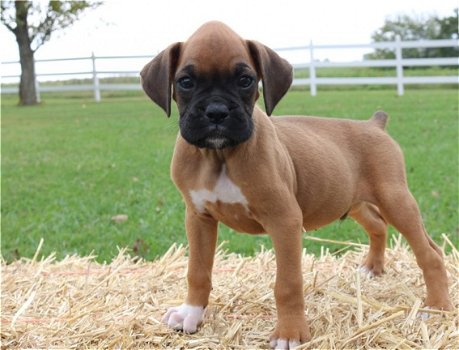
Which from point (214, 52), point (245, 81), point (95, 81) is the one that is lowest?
point (95, 81)

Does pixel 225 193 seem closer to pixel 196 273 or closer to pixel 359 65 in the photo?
pixel 196 273

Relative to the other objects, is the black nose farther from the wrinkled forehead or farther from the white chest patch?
A: the white chest patch

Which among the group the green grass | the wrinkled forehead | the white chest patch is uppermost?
the wrinkled forehead

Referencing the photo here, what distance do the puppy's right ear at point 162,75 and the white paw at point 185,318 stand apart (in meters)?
1.37

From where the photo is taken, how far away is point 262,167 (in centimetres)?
393

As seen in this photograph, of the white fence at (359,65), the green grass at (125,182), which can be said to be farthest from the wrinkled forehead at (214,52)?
the white fence at (359,65)

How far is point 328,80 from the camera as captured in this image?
26.5 meters

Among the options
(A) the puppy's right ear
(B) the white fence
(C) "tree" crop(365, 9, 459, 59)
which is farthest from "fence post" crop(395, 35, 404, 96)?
(A) the puppy's right ear

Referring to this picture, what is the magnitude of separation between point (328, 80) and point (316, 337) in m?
23.1

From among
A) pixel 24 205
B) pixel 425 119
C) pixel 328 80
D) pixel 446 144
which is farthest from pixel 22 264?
pixel 328 80

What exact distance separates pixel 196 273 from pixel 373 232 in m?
1.77

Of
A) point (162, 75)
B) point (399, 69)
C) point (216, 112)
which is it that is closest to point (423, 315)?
point (216, 112)

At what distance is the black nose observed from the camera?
358 cm

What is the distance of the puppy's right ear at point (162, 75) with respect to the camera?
13.0ft
